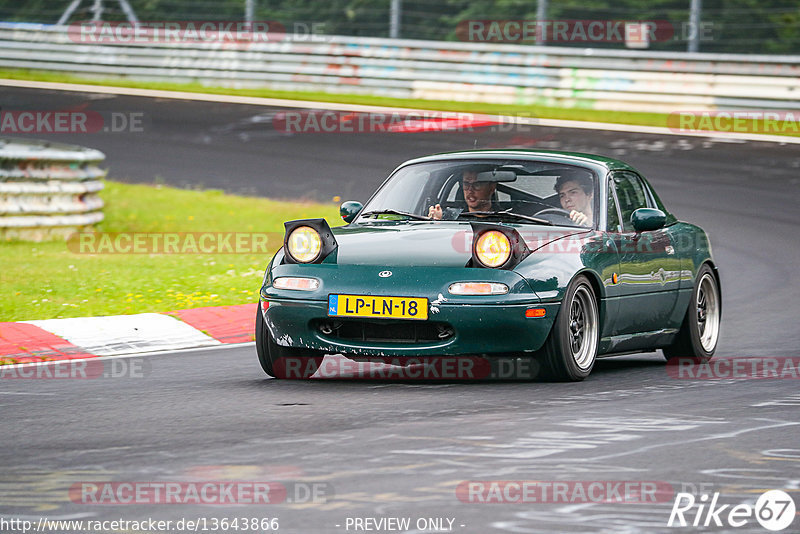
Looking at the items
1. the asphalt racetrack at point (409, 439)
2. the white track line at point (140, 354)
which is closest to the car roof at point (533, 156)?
the asphalt racetrack at point (409, 439)

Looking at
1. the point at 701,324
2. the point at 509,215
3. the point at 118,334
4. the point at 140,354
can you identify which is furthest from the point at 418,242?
the point at 118,334

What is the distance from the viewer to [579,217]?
8.23 meters

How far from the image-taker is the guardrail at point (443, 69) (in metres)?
22.5

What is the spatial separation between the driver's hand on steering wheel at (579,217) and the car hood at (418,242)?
166 millimetres

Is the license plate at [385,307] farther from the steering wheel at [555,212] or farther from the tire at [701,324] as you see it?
the tire at [701,324]

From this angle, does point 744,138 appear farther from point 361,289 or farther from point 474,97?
point 361,289

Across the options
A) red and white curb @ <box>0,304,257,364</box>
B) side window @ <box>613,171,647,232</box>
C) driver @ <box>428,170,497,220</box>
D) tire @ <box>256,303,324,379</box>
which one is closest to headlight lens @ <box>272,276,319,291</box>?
tire @ <box>256,303,324,379</box>

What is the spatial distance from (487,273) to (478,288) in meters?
0.09

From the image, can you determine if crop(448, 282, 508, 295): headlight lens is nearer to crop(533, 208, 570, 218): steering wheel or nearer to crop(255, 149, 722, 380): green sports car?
crop(255, 149, 722, 380): green sports car

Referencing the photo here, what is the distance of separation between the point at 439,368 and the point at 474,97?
54.6 ft

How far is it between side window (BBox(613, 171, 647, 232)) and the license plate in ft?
5.76

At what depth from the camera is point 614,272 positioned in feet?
26.3

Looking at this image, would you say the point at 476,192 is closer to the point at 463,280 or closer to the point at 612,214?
the point at 612,214

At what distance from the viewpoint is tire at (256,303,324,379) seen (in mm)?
7789
